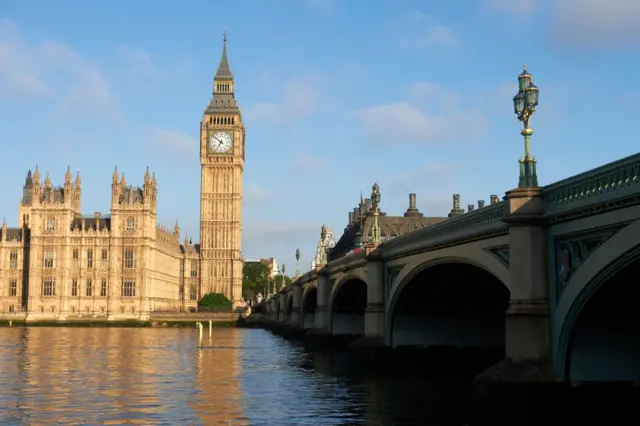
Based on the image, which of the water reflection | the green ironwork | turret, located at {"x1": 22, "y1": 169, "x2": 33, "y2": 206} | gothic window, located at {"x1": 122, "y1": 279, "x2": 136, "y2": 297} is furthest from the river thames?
turret, located at {"x1": 22, "y1": 169, "x2": 33, "y2": 206}

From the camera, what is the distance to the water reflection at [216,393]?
83.7ft

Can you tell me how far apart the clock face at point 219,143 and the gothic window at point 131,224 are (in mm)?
27816

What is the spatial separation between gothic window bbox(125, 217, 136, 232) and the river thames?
97814mm

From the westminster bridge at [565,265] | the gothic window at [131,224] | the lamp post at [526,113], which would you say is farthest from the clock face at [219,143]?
the lamp post at [526,113]

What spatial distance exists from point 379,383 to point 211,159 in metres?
138

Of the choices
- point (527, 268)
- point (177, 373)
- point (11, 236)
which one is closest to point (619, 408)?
point (527, 268)

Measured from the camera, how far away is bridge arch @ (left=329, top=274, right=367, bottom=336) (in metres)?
59.6

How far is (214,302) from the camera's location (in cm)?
15450

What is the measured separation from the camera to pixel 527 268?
21.6 meters

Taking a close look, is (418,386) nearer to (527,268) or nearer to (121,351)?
(527,268)

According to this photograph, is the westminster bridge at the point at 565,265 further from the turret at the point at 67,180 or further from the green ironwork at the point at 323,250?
the turret at the point at 67,180

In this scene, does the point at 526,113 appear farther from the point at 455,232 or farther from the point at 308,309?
the point at 308,309

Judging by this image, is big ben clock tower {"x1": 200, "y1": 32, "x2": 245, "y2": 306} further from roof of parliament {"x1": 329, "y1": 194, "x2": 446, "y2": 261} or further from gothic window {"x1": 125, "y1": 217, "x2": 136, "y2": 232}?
roof of parliament {"x1": 329, "y1": 194, "x2": 446, "y2": 261}

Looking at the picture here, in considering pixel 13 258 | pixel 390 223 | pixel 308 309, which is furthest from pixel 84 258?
pixel 308 309
